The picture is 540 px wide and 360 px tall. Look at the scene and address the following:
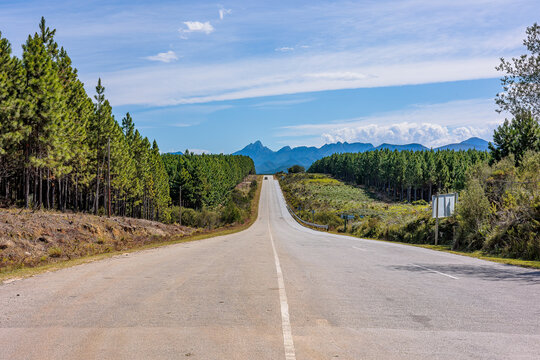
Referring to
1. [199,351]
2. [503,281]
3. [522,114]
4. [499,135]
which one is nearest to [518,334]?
[199,351]

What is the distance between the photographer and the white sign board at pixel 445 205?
1180 inches

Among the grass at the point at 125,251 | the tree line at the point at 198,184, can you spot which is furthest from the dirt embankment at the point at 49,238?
the tree line at the point at 198,184

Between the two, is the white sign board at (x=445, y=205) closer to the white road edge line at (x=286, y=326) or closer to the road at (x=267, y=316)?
the road at (x=267, y=316)

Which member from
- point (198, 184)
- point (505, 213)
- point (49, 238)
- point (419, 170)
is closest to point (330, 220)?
point (198, 184)

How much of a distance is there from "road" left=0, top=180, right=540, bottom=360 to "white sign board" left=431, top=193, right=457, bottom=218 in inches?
785

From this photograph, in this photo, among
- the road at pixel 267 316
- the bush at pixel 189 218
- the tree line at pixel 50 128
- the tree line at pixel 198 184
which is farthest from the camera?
the tree line at pixel 198 184

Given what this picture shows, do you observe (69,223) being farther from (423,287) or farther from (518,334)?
(518,334)

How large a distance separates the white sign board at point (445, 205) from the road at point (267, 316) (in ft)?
65.4

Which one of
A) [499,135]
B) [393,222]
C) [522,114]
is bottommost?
[393,222]

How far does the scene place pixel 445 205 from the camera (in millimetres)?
30188

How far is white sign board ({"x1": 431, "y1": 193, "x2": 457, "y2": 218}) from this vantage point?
30.0 meters

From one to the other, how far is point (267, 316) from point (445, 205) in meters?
27.1

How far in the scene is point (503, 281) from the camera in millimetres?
10281

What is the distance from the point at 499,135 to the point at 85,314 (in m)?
75.5
